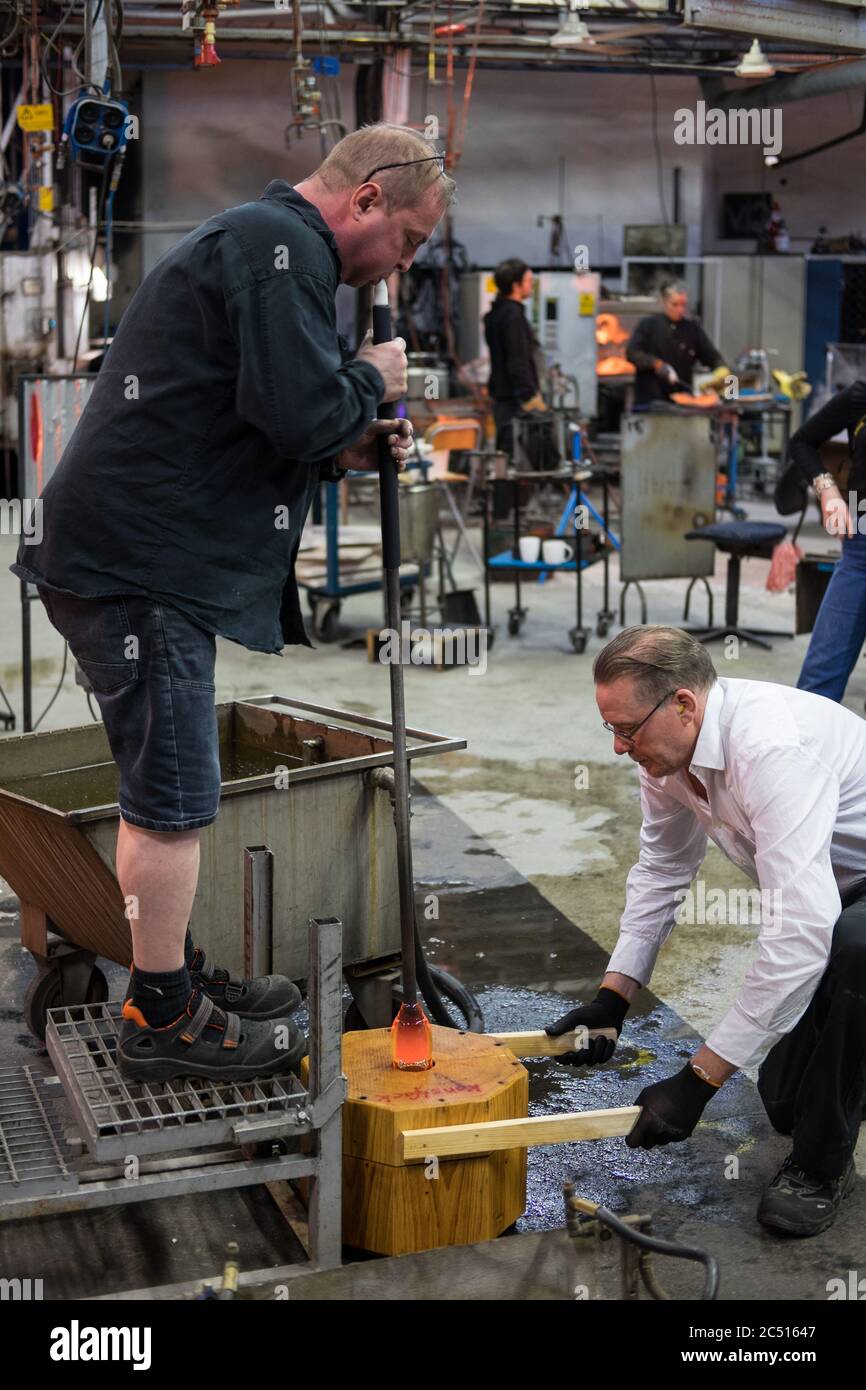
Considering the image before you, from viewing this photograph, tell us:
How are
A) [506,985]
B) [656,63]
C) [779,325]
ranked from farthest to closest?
[779,325]
[656,63]
[506,985]

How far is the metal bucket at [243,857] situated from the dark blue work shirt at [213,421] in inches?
24.9

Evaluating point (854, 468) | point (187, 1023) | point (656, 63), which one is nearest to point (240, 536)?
point (187, 1023)

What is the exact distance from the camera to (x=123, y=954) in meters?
3.26

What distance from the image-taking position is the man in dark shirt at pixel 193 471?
253 centimetres

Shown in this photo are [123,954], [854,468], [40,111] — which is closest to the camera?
[123,954]

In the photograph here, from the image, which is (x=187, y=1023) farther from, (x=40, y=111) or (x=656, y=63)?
(x=656, y=63)

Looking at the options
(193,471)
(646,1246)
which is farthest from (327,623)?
(646,1246)

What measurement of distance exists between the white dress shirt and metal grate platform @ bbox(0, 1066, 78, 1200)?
1.15m

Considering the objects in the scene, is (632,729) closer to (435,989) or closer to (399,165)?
(435,989)

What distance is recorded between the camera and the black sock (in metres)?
2.76

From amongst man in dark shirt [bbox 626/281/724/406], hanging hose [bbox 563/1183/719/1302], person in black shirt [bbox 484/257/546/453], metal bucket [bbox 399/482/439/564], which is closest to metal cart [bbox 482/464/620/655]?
metal bucket [bbox 399/482/439/564]

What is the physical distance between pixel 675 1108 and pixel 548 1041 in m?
0.39

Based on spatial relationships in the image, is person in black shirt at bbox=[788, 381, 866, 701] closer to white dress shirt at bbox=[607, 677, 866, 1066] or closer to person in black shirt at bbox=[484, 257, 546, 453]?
white dress shirt at bbox=[607, 677, 866, 1066]
